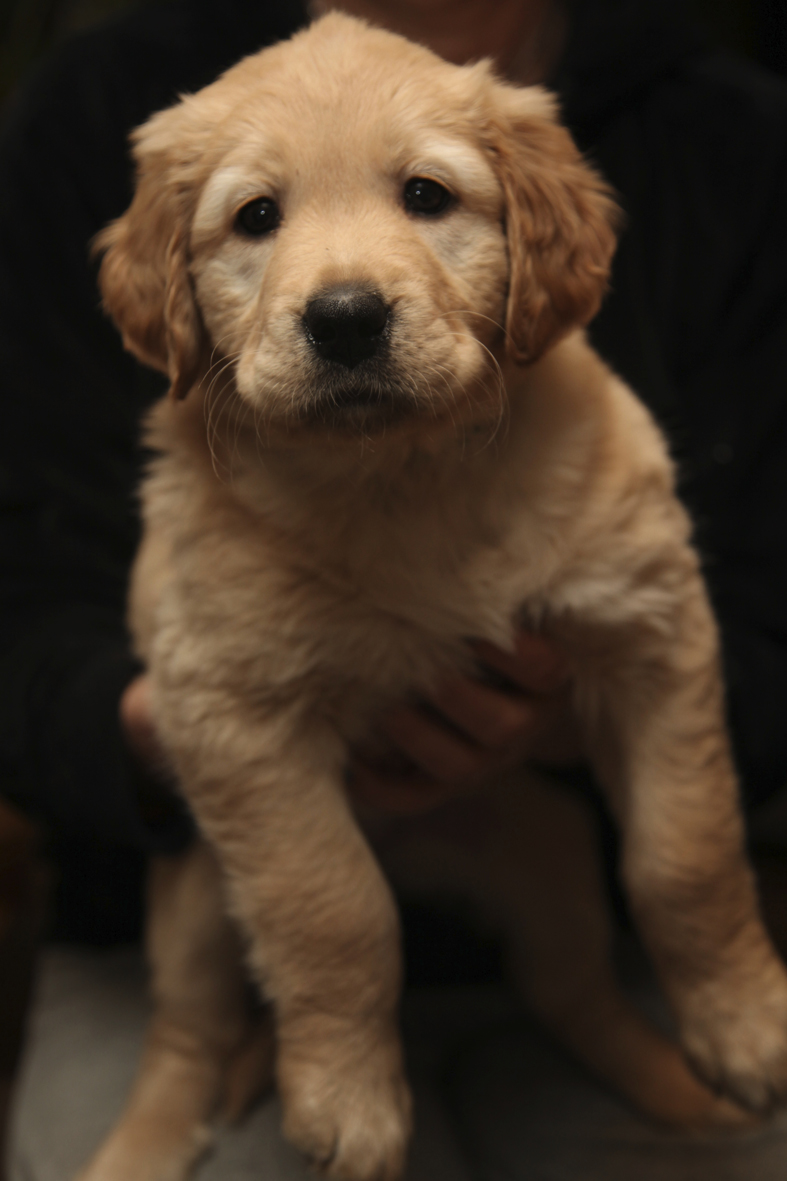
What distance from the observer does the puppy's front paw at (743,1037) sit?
4.52ft

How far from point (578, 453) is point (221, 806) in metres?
0.69

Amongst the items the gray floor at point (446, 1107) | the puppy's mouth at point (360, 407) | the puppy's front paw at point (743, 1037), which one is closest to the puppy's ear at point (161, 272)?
the puppy's mouth at point (360, 407)

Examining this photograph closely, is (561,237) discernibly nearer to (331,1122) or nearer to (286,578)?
(286,578)

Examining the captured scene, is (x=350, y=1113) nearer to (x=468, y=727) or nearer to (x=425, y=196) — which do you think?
(x=468, y=727)

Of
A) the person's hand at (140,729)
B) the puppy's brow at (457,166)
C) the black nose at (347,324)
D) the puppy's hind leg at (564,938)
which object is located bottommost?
the puppy's hind leg at (564,938)

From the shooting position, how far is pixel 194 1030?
1680mm

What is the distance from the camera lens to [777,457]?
1.88 metres

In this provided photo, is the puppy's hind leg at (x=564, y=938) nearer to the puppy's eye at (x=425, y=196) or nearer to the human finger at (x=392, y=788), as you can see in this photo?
the human finger at (x=392, y=788)

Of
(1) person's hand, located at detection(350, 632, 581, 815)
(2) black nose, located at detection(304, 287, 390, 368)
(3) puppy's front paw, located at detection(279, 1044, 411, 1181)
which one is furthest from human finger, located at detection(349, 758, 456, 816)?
(2) black nose, located at detection(304, 287, 390, 368)

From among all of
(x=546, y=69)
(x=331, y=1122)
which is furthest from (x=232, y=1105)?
(x=546, y=69)

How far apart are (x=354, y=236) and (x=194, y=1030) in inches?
51.4

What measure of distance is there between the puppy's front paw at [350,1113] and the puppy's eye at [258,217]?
1069mm

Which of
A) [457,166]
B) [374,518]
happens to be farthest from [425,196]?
[374,518]

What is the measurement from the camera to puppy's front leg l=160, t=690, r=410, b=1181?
135 cm
